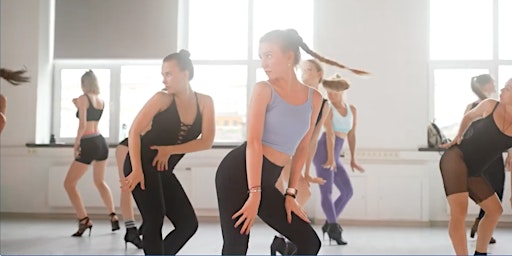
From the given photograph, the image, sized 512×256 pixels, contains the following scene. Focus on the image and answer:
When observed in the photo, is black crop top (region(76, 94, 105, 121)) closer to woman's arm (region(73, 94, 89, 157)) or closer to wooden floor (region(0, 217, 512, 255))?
woman's arm (region(73, 94, 89, 157))

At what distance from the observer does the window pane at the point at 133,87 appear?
6105 millimetres

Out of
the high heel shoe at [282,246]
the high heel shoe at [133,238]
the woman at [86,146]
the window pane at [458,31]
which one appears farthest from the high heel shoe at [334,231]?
the window pane at [458,31]

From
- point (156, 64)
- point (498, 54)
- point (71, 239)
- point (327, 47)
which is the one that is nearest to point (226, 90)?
point (156, 64)

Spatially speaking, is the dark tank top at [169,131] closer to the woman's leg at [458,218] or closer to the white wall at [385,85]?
the woman's leg at [458,218]

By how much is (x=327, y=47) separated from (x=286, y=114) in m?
3.83

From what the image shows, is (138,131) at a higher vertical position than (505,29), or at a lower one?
lower

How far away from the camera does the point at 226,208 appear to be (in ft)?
6.57

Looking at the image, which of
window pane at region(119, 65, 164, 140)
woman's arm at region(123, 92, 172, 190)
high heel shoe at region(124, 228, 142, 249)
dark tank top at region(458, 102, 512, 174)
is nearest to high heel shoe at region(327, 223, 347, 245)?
high heel shoe at region(124, 228, 142, 249)

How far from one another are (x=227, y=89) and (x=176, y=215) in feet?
12.3

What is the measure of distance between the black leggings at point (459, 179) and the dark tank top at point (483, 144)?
0.04m

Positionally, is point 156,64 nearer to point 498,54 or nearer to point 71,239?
point 71,239

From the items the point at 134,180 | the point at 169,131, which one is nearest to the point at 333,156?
the point at 169,131

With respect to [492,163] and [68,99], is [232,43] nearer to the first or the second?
[68,99]

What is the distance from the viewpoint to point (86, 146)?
15.2 ft
